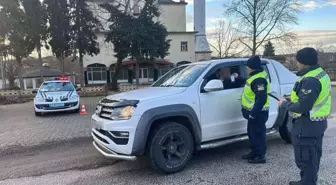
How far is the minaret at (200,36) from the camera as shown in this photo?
42.8 metres

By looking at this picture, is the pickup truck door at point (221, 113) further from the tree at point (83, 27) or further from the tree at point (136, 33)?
the tree at point (83, 27)

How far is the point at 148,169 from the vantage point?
4832mm

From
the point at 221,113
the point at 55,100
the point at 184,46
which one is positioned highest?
the point at 184,46

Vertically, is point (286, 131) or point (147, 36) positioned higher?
point (147, 36)

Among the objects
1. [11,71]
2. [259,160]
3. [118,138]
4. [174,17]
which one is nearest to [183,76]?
[118,138]

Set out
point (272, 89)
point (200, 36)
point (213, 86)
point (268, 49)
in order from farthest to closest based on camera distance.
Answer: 1. point (200, 36)
2. point (268, 49)
3. point (272, 89)
4. point (213, 86)

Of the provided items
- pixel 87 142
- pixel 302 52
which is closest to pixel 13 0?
pixel 87 142

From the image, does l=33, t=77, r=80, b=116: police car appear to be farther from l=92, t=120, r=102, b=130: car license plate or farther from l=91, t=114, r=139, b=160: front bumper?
l=91, t=114, r=139, b=160: front bumper

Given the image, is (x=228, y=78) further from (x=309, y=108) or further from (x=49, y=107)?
(x=49, y=107)

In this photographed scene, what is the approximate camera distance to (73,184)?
430 cm

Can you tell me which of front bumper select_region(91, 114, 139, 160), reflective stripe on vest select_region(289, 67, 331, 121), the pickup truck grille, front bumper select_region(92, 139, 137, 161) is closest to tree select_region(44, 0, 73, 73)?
the pickup truck grille

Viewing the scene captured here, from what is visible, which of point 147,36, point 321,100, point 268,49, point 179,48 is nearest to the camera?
point 321,100

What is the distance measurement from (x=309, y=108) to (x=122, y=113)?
8.48ft

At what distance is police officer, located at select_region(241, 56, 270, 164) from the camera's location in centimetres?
462
